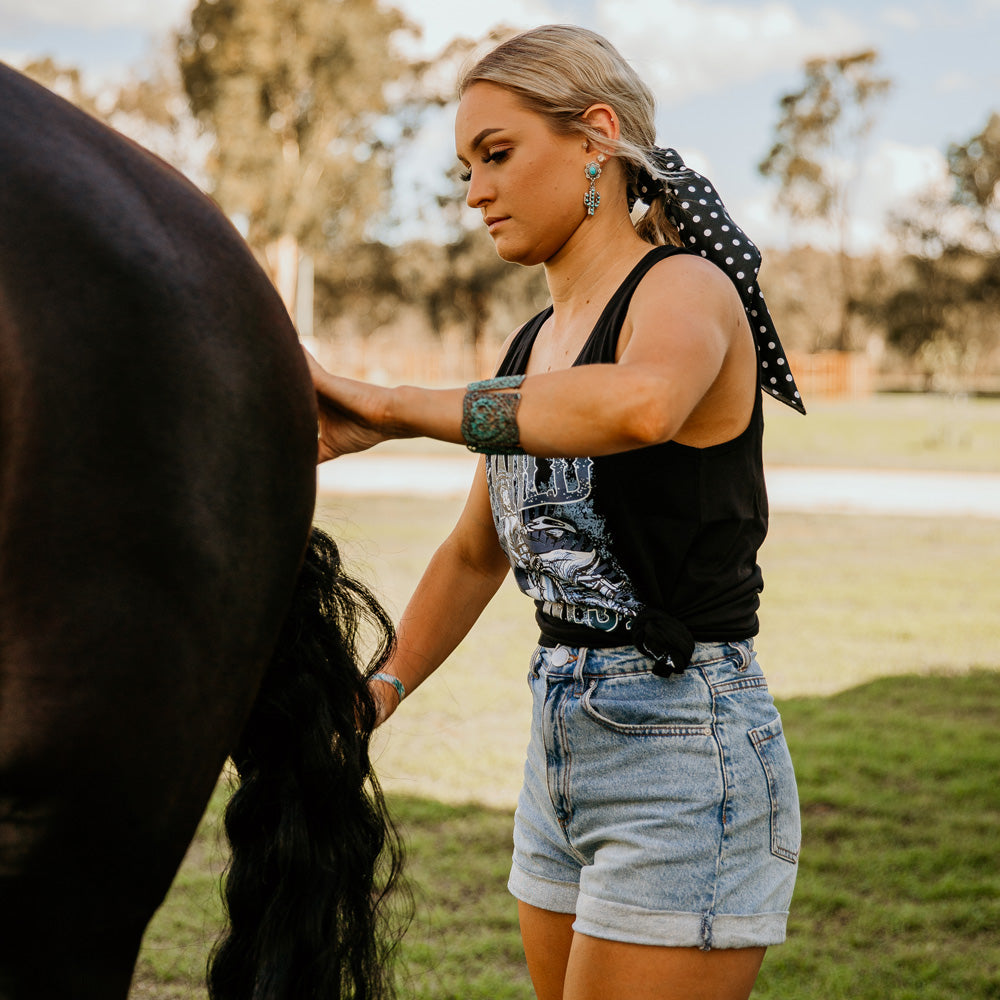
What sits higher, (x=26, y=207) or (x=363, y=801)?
(x=26, y=207)

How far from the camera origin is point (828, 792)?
4.75 metres

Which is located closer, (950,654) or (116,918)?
(116,918)

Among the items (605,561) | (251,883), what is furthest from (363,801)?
(605,561)

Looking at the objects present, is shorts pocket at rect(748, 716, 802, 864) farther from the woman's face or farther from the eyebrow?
the eyebrow

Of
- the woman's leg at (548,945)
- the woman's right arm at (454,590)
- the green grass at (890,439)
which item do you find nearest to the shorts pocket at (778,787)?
the woman's leg at (548,945)

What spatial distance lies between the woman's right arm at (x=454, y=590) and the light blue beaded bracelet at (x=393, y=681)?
0.07m

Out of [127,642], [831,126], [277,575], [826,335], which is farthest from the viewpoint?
[826,335]

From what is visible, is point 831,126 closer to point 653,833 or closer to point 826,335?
point 826,335

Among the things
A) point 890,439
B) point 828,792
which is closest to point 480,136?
point 828,792

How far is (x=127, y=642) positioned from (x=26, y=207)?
14.7 inches

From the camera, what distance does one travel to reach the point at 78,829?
3.15 feet

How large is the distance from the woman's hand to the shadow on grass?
1855 millimetres

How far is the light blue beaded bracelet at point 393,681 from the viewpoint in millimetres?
1858

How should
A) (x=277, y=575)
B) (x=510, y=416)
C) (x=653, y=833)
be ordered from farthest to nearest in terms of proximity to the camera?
(x=653, y=833), (x=510, y=416), (x=277, y=575)
